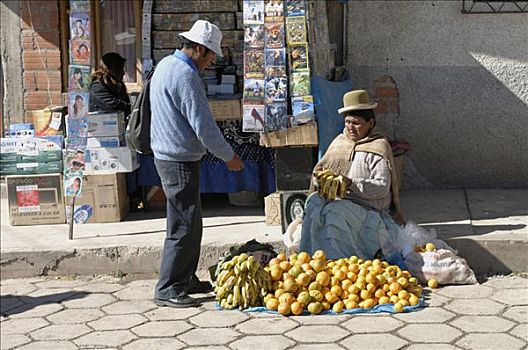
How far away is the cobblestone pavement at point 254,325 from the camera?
507cm

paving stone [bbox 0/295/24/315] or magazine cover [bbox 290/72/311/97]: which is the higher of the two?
magazine cover [bbox 290/72/311/97]

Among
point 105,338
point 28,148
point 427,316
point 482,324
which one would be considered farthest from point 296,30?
point 105,338

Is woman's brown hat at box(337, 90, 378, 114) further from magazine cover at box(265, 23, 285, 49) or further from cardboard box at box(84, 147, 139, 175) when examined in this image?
cardboard box at box(84, 147, 139, 175)

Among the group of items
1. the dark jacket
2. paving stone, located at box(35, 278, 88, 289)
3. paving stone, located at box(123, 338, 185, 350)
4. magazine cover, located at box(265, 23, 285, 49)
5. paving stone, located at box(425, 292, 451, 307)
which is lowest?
paving stone, located at box(123, 338, 185, 350)

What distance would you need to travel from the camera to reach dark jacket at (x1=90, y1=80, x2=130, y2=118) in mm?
7488

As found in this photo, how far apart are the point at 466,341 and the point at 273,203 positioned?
2575 millimetres

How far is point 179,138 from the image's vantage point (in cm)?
564

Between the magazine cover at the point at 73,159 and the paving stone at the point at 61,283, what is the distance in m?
0.97

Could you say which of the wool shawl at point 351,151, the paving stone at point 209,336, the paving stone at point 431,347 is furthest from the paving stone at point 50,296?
the paving stone at point 431,347

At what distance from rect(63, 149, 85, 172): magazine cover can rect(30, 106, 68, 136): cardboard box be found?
64 cm

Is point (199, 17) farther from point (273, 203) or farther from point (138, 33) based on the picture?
point (273, 203)

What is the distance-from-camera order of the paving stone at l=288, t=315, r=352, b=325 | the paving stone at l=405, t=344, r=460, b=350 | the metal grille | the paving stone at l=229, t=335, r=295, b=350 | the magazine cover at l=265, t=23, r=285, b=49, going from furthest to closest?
the metal grille
the magazine cover at l=265, t=23, r=285, b=49
the paving stone at l=288, t=315, r=352, b=325
the paving stone at l=229, t=335, r=295, b=350
the paving stone at l=405, t=344, r=460, b=350

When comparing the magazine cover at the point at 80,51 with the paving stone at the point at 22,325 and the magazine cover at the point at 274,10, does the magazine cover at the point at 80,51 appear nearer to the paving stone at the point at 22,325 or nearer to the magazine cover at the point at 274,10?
the magazine cover at the point at 274,10

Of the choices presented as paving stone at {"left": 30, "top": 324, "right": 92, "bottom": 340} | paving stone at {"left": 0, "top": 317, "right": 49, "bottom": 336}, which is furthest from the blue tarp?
paving stone at {"left": 0, "top": 317, "right": 49, "bottom": 336}
